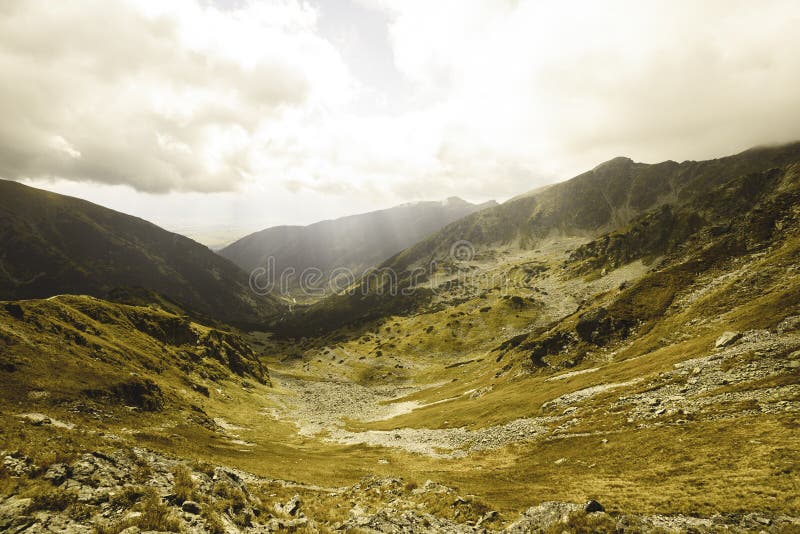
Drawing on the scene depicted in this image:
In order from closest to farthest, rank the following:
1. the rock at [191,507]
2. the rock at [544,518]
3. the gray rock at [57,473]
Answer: the gray rock at [57,473]
the rock at [191,507]
the rock at [544,518]

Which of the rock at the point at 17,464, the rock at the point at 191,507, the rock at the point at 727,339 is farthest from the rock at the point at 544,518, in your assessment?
the rock at the point at 727,339

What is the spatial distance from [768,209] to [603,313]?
51.3 m

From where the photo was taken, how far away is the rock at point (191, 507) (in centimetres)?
1748

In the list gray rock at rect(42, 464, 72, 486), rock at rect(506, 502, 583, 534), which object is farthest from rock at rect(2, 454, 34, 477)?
rock at rect(506, 502, 583, 534)

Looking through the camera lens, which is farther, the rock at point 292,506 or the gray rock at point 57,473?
the rock at point 292,506

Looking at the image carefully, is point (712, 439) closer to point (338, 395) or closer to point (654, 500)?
point (654, 500)

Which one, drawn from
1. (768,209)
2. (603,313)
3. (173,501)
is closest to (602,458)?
(173,501)

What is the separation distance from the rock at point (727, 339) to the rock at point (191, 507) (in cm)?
5560

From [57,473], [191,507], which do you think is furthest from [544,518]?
[57,473]

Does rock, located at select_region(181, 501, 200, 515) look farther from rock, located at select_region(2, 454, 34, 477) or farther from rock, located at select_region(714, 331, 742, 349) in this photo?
rock, located at select_region(714, 331, 742, 349)

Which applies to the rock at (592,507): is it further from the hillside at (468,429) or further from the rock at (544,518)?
the rock at (544,518)

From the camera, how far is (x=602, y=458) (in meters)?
29.5

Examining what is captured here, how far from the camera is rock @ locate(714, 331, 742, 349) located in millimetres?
41719

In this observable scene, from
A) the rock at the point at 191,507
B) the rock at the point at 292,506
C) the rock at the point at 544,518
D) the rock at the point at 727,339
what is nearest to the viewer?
the rock at the point at 191,507
